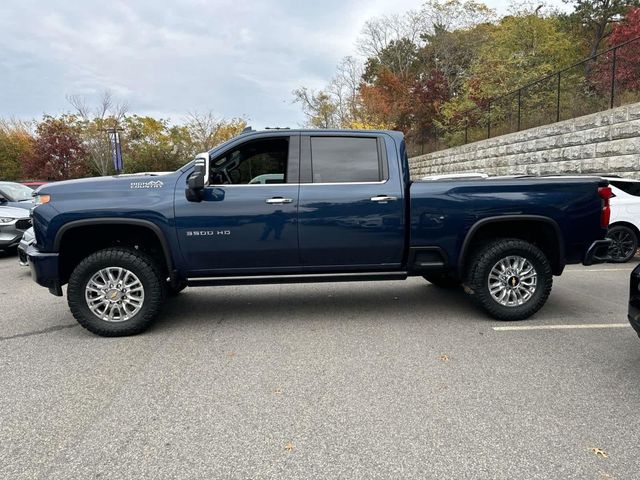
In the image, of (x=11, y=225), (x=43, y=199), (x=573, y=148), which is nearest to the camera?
(x=43, y=199)

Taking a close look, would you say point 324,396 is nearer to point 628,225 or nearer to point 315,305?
point 315,305

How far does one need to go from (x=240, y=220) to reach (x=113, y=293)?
1496mm

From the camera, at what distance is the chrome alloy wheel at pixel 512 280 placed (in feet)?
16.6

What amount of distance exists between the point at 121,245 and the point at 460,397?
→ 379cm

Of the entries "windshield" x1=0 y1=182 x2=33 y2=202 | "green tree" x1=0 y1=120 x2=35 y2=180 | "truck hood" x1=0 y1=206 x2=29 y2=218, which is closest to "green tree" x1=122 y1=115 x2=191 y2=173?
"green tree" x1=0 y1=120 x2=35 y2=180

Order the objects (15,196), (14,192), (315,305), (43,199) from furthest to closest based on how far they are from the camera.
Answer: (14,192) < (15,196) < (315,305) < (43,199)

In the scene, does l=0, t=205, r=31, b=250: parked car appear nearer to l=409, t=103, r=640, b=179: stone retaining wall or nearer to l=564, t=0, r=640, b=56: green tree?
l=409, t=103, r=640, b=179: stone retaining wall

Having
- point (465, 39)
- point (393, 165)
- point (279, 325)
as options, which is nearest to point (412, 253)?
point (393, 165)

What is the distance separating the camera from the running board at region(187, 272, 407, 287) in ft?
16.0

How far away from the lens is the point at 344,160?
16.5 feet

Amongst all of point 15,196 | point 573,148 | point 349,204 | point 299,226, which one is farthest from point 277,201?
point 15,196

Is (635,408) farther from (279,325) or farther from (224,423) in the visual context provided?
(279,325)

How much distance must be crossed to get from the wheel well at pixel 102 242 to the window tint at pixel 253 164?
37.9 inches

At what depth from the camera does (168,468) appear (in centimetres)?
258
